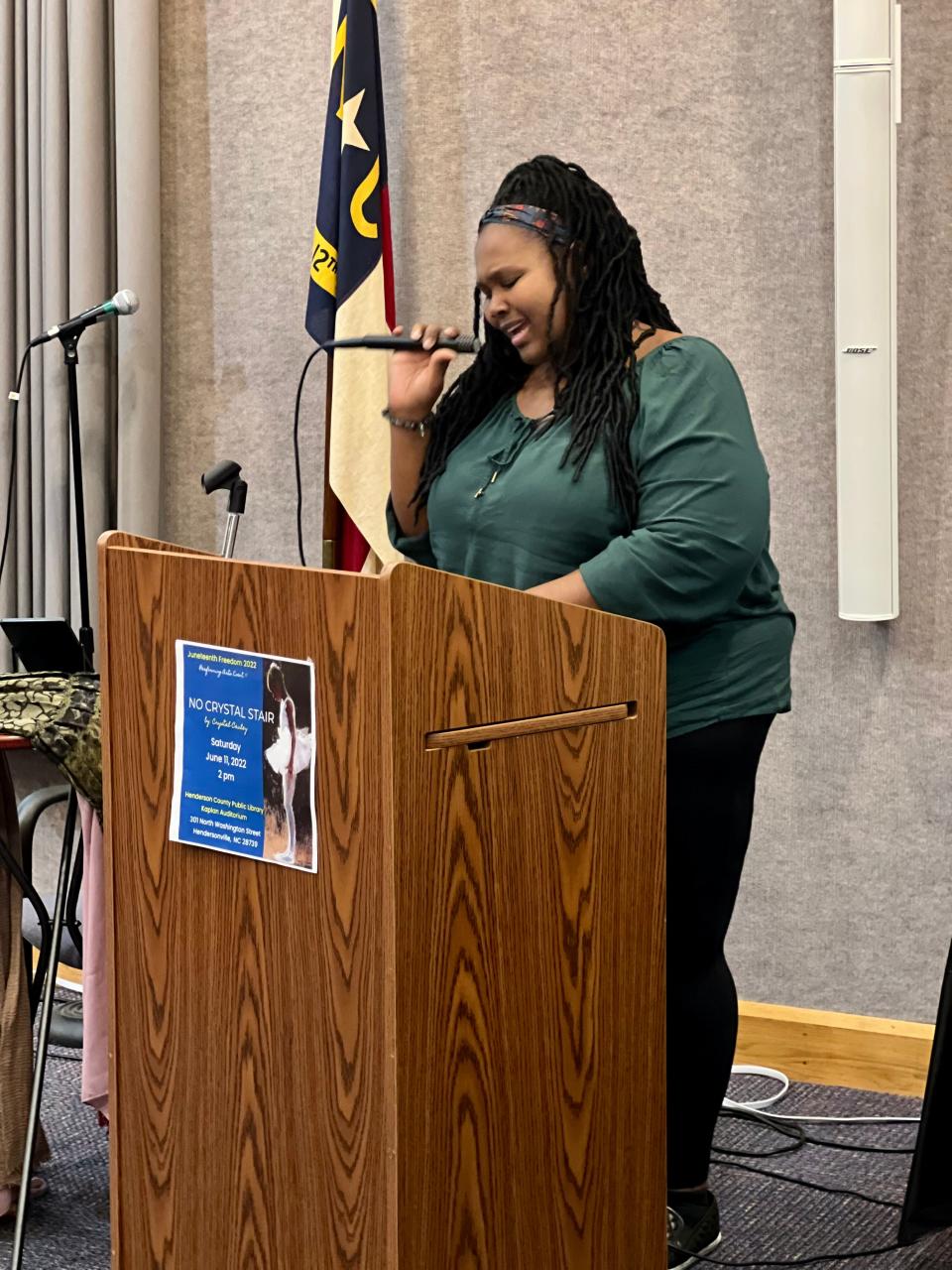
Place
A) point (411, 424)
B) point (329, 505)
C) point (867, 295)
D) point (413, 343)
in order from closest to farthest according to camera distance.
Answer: point (413, 343) → point (411, 424) → point (867, 295) → point (329, 505)

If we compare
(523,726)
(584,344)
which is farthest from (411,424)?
(523,726)

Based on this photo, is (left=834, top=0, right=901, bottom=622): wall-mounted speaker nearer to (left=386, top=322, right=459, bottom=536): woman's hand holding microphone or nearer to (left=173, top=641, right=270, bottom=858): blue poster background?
(left=386, top=322, right=459, bottom=536): woman's hand holding microphone

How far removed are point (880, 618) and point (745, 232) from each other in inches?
29.8

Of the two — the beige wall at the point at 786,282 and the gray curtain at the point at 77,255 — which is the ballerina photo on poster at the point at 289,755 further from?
the gray curtain at the point at 77,255

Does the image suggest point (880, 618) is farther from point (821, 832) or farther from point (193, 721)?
point (193, 721)

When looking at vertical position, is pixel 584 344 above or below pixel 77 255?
below

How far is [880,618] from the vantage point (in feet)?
8.21

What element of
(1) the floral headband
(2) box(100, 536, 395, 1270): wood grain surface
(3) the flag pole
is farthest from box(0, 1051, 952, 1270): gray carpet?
(1) the floral headband

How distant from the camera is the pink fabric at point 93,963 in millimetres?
1884

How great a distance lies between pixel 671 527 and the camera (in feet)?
5.21

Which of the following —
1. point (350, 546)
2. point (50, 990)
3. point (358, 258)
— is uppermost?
point (358, 258)

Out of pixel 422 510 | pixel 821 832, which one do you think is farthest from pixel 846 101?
pixel 821 832

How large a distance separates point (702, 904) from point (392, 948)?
672 mm

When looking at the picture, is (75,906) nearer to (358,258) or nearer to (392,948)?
(392,948)
